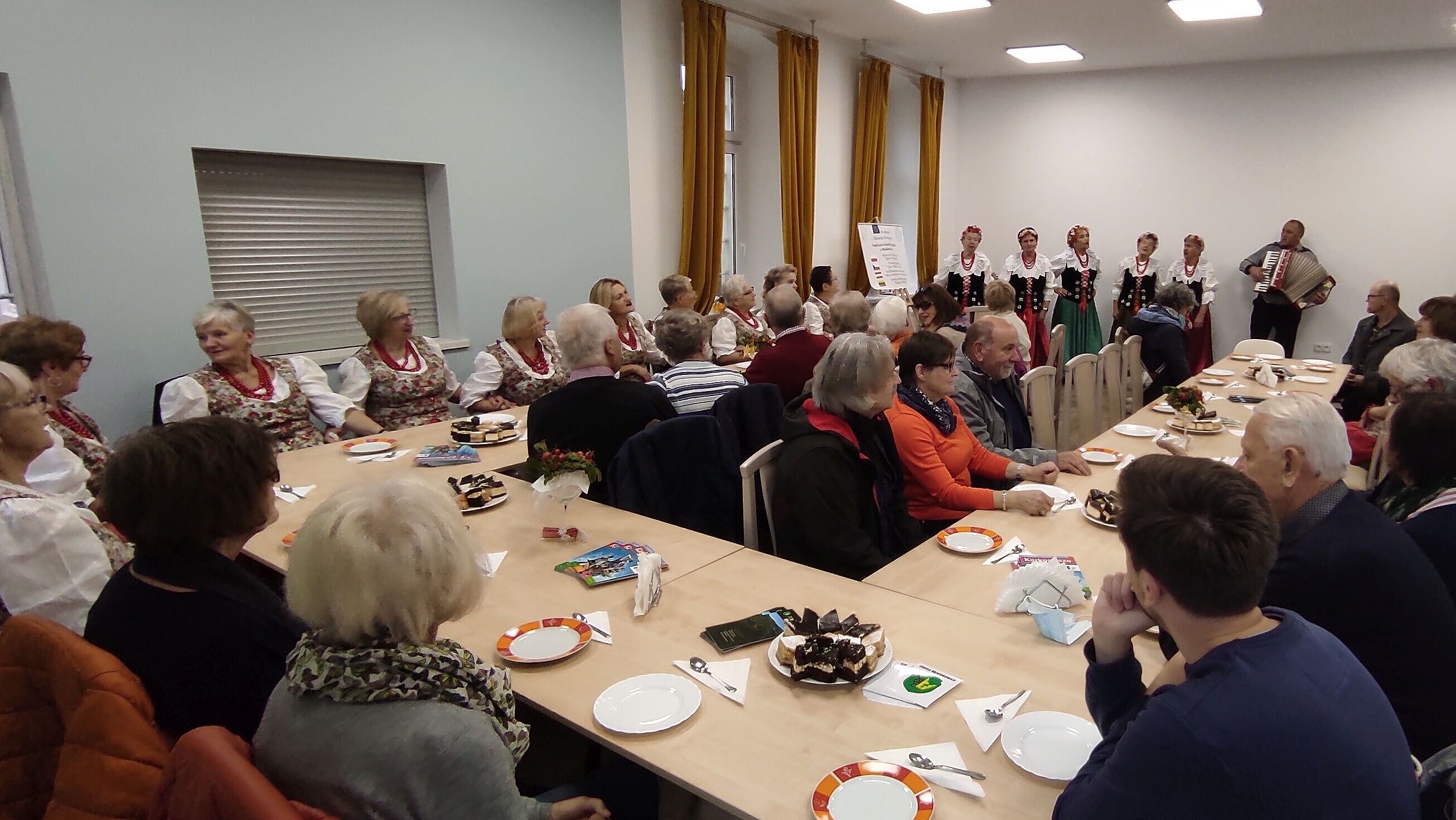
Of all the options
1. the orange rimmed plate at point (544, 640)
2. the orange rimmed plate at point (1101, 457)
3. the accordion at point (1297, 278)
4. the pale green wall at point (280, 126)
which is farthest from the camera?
the accordion at point (1297, 278)

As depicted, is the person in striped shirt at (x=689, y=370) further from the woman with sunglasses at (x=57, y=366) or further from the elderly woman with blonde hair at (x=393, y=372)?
the woman with sunglasses at (x=57, y=366)

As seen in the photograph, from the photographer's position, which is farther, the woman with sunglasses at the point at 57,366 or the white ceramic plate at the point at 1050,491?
the woman with sunglasses at the point at 57,366

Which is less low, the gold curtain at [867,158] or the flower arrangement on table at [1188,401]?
the gold curtain at [867,158]

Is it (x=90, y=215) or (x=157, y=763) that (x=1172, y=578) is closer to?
(x=157, y=763)

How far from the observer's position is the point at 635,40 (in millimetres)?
5746

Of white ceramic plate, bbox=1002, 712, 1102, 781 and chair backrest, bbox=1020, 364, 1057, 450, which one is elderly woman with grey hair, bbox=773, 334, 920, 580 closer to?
white ceramic plate, bbox=1002, 712, 1102, 781

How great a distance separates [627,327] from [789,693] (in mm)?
3903

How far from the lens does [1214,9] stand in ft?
20.4

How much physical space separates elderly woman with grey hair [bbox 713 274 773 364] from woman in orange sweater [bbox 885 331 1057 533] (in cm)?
279

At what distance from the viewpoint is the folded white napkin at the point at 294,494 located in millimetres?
2682

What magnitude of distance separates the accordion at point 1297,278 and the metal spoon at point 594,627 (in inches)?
347

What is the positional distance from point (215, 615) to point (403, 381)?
2.76 m

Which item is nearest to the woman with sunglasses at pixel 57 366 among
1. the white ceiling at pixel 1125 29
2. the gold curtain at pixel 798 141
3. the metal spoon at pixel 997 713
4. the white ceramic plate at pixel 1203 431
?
the metal spoon at pixel 997 713

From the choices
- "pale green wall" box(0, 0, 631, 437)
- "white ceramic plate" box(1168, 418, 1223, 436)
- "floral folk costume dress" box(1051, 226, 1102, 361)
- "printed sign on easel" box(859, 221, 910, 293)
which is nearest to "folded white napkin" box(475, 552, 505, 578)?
"pale green wall" box(0, 0, 631, 437)
